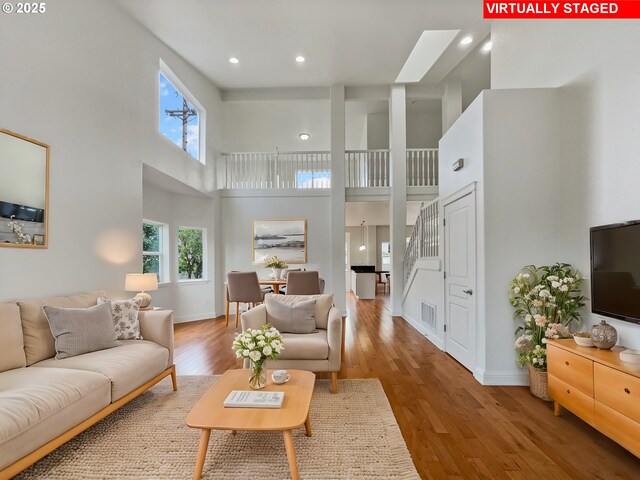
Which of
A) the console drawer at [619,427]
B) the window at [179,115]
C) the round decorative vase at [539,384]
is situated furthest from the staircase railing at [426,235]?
the window at [179,115]

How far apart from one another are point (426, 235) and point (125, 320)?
4.31 meters

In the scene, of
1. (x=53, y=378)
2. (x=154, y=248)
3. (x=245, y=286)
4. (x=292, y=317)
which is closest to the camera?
(x=53, y=378)

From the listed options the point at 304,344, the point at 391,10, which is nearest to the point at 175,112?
the point at 391,10

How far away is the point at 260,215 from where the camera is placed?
278 inches

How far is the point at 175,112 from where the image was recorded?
17.8 ft

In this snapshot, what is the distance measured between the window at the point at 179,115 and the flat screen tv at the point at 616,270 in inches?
215

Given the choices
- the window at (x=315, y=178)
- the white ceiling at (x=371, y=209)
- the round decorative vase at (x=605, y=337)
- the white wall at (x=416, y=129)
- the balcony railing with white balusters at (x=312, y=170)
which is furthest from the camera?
the window at (x=315, y=178)

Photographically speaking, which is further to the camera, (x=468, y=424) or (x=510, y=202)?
(x=510, y=202)

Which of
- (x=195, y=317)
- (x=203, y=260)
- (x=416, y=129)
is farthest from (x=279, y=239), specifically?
(x=416, y=129)

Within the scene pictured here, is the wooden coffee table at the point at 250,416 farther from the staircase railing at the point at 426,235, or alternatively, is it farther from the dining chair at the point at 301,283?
the staircase railing at the point at 426,235

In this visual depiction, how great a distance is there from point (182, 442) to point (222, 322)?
4012 mm

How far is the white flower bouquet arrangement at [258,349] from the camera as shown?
6.75ft

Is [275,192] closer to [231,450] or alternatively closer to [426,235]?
[426,235]

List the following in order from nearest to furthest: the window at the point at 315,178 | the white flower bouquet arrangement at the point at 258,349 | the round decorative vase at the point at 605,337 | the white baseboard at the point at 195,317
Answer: the white flower bouquet arrangement at the point at 258,349
the round decorative vase at the point at 605,337
the white baseboard at the point at 195,317
the window at the point at 315,178
